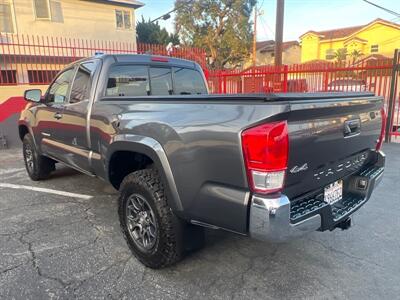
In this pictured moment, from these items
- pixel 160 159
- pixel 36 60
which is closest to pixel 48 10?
pixel 36 60

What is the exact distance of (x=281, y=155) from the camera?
1.88m

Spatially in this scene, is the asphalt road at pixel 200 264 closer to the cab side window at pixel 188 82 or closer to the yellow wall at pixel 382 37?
the cab side window at pixel 188 82

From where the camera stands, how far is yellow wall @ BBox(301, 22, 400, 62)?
38.8 meters

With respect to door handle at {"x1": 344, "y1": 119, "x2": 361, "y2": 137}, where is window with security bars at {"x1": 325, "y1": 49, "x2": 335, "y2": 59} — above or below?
above

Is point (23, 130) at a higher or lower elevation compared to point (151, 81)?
lower

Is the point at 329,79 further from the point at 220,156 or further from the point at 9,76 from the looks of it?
the point at 9,76

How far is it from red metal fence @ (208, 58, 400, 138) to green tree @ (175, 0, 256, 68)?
57.5 feet

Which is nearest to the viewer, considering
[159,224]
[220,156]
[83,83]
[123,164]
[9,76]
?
[220,156]

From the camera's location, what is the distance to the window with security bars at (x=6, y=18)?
594 inches

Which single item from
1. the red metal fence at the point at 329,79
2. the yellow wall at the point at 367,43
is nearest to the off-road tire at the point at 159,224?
the red metal fence at the point at 329,79

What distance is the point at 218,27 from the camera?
92.8ft

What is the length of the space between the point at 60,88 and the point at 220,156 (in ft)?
10.8

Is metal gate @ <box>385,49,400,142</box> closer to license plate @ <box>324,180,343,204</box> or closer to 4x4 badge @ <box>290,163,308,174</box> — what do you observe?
license plate @ <box>324,180,343,204</box>

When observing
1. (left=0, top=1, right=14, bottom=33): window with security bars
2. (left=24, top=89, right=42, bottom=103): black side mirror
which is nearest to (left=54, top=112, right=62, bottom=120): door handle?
(left=24, top=89, right=42, bottom=103): black side mirror
